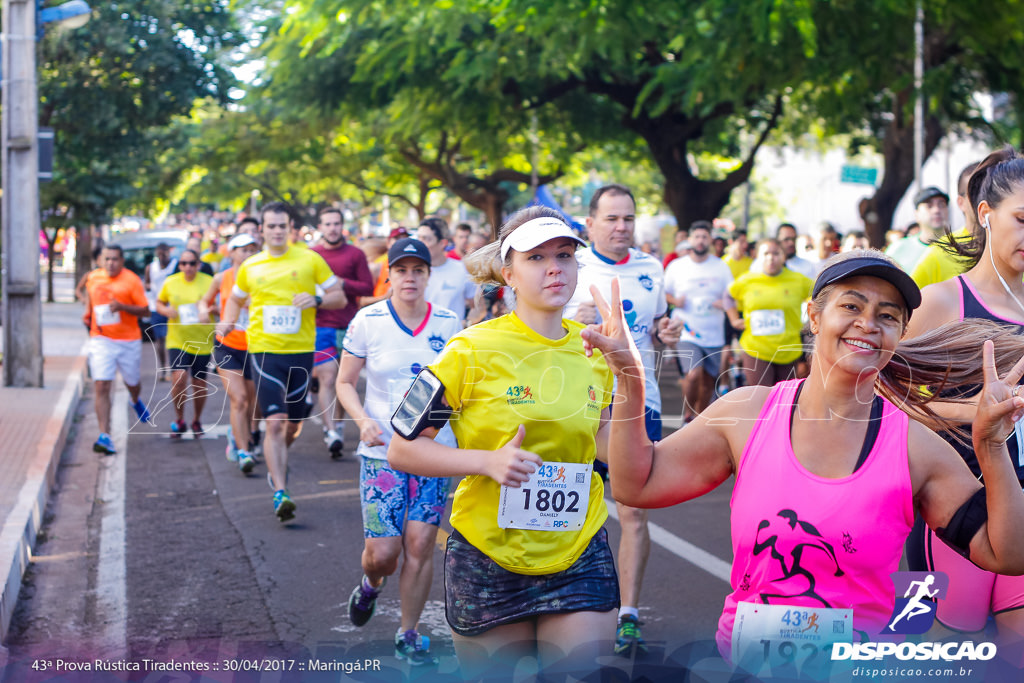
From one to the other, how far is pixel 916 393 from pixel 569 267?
1.12 metres

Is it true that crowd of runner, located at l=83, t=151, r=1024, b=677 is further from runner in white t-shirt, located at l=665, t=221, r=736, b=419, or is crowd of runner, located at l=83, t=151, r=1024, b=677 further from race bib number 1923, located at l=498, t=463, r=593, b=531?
runner in white t-shirt, located at l=665, t=221, r=736, b=419

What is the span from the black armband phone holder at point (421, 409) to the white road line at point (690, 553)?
299 centimetres

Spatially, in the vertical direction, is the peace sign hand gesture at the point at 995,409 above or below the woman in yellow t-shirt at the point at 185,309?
above

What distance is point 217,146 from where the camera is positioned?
31.7 meters

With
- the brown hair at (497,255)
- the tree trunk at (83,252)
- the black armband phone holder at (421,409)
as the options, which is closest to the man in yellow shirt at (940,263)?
the brown hair at (497,255)

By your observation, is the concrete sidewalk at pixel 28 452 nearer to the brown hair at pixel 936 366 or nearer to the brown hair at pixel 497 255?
the brown hair at pixel 497 255

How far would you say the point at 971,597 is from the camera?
3.37 meters

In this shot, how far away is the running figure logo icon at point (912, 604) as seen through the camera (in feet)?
9.08

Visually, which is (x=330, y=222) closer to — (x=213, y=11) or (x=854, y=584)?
(x=854, y=584)

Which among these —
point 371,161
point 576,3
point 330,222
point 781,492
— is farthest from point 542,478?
point 371,161

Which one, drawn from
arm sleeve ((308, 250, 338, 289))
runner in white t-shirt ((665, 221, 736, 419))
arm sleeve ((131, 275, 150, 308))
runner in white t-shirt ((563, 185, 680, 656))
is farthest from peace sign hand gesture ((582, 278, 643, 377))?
arm sleeve ((131, 275, 150, 308))

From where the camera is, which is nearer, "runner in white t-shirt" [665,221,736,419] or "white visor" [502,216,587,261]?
"white visor" [502,216,587,261]

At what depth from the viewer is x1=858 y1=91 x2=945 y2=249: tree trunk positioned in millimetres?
19250

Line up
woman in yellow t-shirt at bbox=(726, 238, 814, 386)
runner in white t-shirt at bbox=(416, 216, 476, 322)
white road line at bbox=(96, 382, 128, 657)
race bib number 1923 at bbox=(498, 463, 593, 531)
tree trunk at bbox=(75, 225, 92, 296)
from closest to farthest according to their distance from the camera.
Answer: race bib number 1923 at bbox=(498, 463, 593, 531) < white road line at bbox=(96, 382, 128, 657) < runner in white t-shirt at bbox=(416, 216, 476, 322) < woman in yellow t-shirt at bbox=(726, 238, 814, 386) < tree trunk at bbox=(75, 225, 92, 296)
